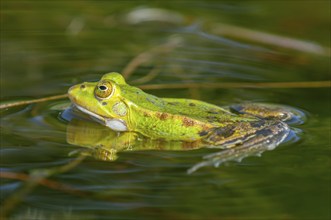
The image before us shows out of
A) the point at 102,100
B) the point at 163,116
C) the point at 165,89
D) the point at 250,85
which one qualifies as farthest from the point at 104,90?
the point at 250,85

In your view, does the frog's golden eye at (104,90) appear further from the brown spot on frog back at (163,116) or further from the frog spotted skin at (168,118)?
the brown spot on frog back at (163,116)

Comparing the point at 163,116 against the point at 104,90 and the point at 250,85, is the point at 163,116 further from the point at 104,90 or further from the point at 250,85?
the point at 250,85

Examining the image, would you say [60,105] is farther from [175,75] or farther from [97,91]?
[175,75]

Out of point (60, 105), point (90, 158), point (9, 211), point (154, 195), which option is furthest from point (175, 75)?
point (9, 211)

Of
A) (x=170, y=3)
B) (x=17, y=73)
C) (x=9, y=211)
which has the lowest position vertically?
(x=9, y=211)

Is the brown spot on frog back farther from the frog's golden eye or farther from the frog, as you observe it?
the frog's golden eye

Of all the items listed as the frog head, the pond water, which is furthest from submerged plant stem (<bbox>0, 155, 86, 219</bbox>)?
the frog head
